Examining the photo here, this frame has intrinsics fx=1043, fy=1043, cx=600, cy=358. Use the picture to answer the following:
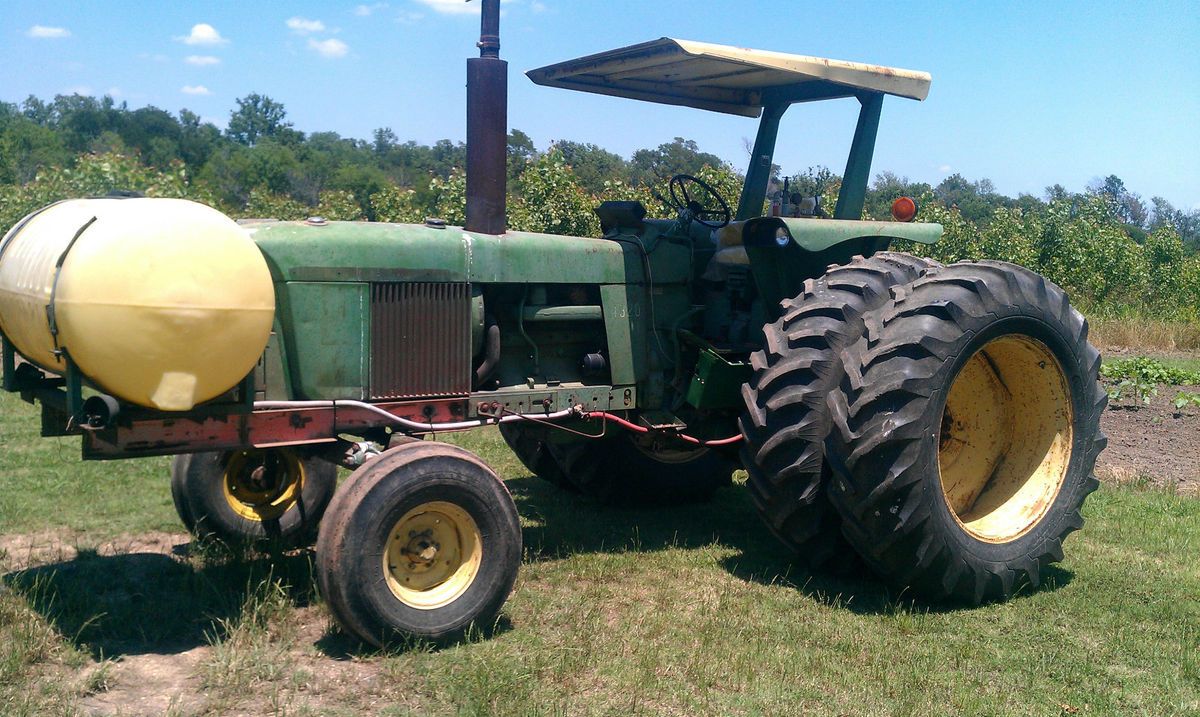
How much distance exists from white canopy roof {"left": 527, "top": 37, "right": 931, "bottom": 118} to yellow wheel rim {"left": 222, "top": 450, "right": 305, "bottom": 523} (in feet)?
9.72

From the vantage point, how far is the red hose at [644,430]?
5.98 meters

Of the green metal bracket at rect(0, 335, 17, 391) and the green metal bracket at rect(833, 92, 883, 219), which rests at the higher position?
the green metal bracket at rect(833, 92, 883, 219)

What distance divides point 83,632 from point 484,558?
1.76 metres

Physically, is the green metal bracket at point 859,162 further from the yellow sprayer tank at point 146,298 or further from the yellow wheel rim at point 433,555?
the yellow sprayer tank at point 146,298

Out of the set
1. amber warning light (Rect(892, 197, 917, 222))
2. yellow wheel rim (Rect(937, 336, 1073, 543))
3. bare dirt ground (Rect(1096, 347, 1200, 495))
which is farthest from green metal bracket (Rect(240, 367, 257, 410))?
bare dirt ground (Rect(1096, 347, 1200, 495))

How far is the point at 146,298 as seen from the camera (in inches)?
158

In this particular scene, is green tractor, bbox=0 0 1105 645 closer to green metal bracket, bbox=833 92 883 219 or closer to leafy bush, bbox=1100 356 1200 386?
green metal bracket, bbox=833 92 883 219

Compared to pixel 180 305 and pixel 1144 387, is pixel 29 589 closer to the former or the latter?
pixel 180 305

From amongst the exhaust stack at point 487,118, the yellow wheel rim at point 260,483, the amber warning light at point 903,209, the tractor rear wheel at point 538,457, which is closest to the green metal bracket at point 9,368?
the yellow wheel rim at point 260,483

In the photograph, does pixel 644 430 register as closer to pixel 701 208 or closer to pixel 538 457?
pixel 538 457

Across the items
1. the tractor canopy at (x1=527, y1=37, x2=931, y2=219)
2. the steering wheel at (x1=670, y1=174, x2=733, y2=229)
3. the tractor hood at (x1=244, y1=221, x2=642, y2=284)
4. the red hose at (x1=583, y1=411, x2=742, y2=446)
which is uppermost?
the tractor canopy at (x1=527, y1=37, x2=931, y2=219)

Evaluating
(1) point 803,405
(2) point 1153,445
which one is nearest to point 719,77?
(1) point 803,405

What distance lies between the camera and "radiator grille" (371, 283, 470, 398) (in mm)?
5297

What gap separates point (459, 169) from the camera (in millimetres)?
16578
